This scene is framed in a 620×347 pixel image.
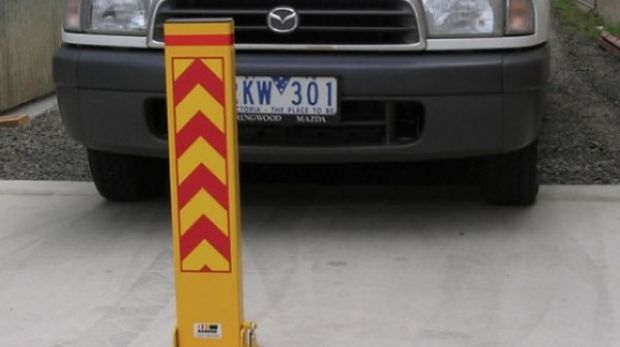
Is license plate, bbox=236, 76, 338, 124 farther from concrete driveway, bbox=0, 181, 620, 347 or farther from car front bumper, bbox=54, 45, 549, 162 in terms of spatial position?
concrete driveway, bbox=0, 181, 620, 347

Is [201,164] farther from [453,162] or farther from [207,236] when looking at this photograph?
[453,162]

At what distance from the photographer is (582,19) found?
12.5 metres

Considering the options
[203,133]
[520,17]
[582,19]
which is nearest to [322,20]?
[520,17]

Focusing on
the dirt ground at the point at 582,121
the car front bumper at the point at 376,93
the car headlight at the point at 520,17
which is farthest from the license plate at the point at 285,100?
the dirt ground at the point at 582,121

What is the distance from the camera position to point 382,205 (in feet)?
16.4

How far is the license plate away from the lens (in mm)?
4203

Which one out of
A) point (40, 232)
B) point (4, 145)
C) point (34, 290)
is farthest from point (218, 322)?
point (4, 145)

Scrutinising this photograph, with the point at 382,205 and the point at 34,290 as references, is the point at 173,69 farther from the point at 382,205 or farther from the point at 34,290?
the point at 382,205

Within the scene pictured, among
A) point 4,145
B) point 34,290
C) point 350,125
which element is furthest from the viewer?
point 4,145

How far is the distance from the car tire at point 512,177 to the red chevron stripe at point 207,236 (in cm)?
189

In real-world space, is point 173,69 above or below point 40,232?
above

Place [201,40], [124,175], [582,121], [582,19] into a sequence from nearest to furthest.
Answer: [201,40] → [124,175] → [582,121] → [582,19]

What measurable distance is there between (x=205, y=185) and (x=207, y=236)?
0.15m

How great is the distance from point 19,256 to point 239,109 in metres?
1.08
